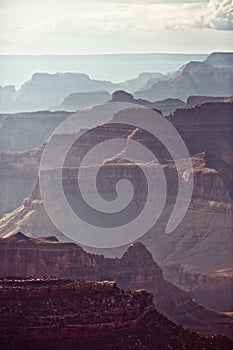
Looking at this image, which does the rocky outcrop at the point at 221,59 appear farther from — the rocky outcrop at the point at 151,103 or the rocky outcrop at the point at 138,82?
the rocky outcrop at the point at 151,103

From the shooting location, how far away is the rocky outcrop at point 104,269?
59969 millimetres

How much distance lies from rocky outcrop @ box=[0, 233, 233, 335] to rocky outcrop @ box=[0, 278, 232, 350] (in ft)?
54.5

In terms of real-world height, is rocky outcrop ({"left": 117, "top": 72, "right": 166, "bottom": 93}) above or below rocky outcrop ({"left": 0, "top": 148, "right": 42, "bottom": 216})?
above

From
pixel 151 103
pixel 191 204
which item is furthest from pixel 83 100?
pixel 191 204

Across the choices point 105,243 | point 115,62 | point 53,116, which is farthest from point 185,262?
point 115,62

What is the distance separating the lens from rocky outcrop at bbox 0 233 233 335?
5997cm

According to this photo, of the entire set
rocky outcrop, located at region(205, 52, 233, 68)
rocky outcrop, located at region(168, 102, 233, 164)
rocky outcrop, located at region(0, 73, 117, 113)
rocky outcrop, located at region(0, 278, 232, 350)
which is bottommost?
rocky outcrop, located at region(0, 278, 232, 350)

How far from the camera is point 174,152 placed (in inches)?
3760

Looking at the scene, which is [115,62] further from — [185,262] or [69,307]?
[69,307]

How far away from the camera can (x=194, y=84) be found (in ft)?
494

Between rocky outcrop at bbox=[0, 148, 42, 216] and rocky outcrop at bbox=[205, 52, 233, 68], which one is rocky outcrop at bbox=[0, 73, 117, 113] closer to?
rocky outcrop at bbox=[205, 52, 233, 68]

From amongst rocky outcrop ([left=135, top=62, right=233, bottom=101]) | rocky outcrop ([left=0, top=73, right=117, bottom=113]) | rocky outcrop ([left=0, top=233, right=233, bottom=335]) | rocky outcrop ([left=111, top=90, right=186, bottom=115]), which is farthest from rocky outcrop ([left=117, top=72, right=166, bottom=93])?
rocky outcrop ([left=0, top=233, right=233, bottom=335])

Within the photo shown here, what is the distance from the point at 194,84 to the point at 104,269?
8927 cm

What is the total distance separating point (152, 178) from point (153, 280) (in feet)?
83.3
